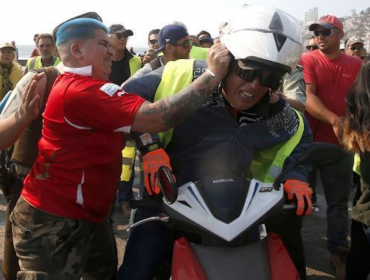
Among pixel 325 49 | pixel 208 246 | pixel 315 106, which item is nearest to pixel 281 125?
pixel 208 246

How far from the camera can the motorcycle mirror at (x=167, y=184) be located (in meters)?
1.73

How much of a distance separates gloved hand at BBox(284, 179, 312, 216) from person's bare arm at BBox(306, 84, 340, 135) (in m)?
2.10

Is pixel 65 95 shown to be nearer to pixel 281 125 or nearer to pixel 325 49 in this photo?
pixel 281 125

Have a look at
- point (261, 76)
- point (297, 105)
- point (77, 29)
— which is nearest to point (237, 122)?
point (261, 76)

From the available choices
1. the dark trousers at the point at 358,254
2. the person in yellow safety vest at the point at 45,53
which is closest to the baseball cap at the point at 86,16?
the dark trousers at the point at 358,254

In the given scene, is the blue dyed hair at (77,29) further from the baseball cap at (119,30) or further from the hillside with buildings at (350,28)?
the baseball cap at (119,30)

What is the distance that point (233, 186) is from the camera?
5.91 feet

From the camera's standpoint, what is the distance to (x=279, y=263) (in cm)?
178

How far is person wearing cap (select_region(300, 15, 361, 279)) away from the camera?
3.92 metres

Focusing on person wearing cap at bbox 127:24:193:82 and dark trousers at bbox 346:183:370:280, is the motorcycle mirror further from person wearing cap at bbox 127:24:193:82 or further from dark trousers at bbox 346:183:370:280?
person wearing cap at bbox 127:24:193:82

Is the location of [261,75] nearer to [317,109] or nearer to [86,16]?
Answer: [86,16]

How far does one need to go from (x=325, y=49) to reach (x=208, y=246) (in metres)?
3.13

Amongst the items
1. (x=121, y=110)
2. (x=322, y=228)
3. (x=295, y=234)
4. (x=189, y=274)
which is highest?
(x=121, y=110)

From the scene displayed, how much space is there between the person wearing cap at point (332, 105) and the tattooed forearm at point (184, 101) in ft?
7.04
